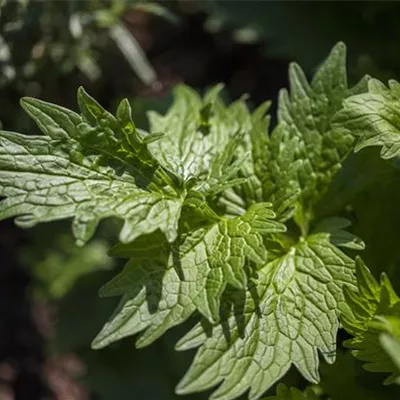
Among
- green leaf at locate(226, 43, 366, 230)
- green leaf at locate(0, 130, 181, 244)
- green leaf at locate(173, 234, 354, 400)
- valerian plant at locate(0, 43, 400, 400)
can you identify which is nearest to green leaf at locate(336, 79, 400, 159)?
valerian plant at locate(0, 43, 400, 400)

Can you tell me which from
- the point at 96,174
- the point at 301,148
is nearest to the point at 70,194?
the point at 96,174

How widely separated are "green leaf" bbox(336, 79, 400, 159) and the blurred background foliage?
0.79 ft

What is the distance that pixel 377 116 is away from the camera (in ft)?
5.49

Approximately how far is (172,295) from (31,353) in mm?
1426

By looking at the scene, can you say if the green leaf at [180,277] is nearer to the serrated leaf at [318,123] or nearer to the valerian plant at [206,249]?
the valerian plant at [206,249]

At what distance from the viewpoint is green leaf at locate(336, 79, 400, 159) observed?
1.65m

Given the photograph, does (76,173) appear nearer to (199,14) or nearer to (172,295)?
(172,295)

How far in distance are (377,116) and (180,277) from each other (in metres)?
0.55

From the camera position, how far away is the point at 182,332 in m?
2.36

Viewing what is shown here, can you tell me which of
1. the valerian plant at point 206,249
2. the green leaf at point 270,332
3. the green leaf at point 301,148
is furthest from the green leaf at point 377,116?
the green leaf at point 270,332

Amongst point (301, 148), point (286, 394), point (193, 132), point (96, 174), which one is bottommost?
point (286, 394)

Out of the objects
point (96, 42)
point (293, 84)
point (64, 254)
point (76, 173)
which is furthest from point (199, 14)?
point (76, 173)

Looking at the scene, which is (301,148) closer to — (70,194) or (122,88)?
(70,194)

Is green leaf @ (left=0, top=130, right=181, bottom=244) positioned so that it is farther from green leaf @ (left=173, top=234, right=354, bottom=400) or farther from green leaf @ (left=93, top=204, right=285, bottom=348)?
green leaf @ (left=173, top=234, right=354, bottom=400)
